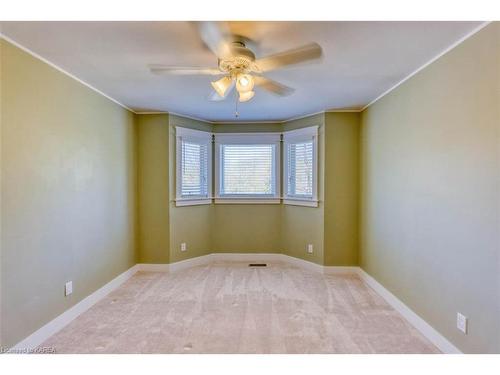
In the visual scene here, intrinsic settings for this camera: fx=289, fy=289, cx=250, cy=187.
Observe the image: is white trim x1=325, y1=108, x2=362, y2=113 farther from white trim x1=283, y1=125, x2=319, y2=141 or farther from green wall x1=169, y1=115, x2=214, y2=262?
green wall x1=169, y1=115, x2=214, y2=262

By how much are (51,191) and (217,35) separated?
1.91 m

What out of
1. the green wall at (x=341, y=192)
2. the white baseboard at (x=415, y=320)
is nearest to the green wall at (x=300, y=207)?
the green wall at (x=341, y=192)

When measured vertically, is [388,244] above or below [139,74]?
below

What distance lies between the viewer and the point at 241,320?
2.68m

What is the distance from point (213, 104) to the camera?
364 centimetres

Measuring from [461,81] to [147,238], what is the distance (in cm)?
393

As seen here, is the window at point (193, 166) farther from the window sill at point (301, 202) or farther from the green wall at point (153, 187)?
the window sill at point (301, 202)

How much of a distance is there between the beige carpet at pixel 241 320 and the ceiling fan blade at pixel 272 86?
2012 millimetres

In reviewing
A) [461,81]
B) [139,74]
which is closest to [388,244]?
[461,81]

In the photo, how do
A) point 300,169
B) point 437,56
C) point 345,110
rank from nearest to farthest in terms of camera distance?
1. point 437,56
2. point 345,110
3. point 300,169

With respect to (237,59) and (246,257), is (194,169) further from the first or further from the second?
(237,59)

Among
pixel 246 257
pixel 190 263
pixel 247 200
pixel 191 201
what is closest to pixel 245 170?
pixel 247 200

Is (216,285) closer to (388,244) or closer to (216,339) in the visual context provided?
(216,339)

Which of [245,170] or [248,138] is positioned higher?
[248,138]
